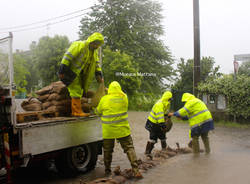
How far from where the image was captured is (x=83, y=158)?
5.89 metres

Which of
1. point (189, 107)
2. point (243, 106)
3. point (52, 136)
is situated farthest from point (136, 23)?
point (52, 136)

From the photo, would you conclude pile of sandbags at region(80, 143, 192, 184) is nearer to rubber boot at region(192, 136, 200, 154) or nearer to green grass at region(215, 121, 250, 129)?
rubber boot at region(192, 136, 200, 154)

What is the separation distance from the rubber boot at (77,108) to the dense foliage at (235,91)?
9137 mm

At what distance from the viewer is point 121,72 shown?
23.3m

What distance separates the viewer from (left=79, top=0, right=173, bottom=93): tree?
A: 97.9 ft

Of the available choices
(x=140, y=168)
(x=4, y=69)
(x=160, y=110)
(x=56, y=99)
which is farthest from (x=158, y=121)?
(x=4, y=69)

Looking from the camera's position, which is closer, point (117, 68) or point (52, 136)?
point (52, 136)

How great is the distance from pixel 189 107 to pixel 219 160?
134cm

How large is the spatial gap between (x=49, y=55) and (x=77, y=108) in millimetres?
25180

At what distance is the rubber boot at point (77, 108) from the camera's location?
5.68 m

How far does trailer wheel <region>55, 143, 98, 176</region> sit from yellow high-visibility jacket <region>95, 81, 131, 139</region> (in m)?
0.72

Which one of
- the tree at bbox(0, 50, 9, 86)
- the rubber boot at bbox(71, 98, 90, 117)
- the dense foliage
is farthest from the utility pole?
the tree at bbox(0, 50, 9, 86)

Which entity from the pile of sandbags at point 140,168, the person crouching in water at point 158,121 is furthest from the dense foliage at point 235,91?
the person crouching in water at point 158,121

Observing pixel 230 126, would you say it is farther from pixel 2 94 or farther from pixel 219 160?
pixel 2 94
